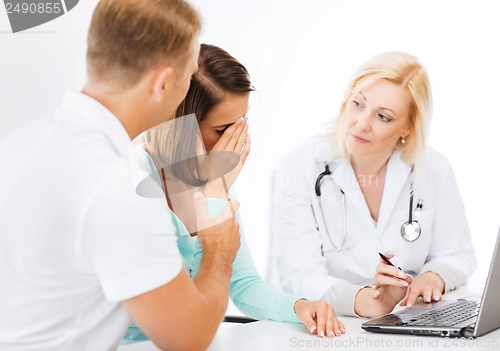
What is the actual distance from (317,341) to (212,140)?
59cm

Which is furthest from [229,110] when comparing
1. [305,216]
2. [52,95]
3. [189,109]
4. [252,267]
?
[52,95]

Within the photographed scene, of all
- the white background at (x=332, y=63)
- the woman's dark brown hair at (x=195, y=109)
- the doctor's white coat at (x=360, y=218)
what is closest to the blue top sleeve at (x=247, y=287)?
the woman's dark brown hair at (x=195, y=109)

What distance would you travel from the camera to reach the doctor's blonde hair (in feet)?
7.22

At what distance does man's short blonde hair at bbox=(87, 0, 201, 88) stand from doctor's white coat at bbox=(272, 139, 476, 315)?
107cm

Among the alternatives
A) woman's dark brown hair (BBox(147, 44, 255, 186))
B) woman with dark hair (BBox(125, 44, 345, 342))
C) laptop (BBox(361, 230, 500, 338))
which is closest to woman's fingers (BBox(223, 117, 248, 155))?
woman with dark hair (BBox(125, 44, 345, 342))

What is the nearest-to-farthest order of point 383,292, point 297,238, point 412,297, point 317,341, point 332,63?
1. point 317,341
2. point 383,292
3. point 412,297
4. point 297,238
5. point 332,63

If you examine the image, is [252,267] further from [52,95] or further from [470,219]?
[470,219]

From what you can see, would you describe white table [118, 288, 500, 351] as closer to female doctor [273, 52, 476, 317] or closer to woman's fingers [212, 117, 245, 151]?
woman's fingers [212, 117, 245, 151]

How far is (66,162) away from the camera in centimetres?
94

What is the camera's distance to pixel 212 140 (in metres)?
1.67

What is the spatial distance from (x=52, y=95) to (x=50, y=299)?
2044 mm

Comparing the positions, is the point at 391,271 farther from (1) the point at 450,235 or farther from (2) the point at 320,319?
(1) the point at 450,235

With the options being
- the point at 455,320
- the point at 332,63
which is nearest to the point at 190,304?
the point at 455,320

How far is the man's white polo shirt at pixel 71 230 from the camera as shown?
36.7 inches
